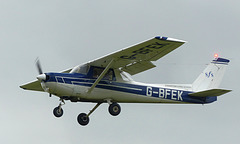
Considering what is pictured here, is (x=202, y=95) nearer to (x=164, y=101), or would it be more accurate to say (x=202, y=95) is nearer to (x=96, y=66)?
(x=164, y=101)

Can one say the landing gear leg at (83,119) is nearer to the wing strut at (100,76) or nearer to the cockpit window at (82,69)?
the wing strut at (100,76)

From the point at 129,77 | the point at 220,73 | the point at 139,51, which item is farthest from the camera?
the point at 220,73

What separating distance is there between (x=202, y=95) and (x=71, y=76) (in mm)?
5820

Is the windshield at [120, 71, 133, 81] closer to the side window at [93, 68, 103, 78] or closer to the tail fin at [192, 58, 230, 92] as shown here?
the side window at [93, 68, 103, 78]

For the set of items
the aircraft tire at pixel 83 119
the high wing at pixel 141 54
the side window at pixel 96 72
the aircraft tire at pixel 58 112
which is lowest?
the aircraft tire at pixel 83 119

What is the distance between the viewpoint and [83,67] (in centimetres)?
2417

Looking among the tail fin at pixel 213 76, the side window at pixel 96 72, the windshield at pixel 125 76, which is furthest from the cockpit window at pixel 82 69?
the tail fin at pixel 213 76

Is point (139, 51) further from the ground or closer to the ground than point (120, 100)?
further from the ground

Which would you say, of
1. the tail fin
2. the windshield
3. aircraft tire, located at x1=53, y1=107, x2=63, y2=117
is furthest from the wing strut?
the tail fin

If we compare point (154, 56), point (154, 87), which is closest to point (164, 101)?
point (154, 87)

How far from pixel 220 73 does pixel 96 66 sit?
588 centimetres

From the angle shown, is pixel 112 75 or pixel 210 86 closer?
pixel 112 75

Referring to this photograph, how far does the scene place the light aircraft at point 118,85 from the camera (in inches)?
912

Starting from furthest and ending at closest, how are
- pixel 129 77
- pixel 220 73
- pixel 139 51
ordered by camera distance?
pixel 220 73, pixel 129 77, pixel 139 51
